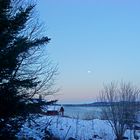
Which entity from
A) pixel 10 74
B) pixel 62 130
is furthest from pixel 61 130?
pixel 10 74

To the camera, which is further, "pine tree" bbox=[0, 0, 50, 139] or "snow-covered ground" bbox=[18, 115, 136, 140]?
"snow-covered ground" bbox=[18, 115, 136, 140]

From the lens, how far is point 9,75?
51.1 feet

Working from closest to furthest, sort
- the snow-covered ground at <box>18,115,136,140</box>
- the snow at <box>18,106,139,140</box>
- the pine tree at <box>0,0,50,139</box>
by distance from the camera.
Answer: the pine tree at <box>0,0,50,139</box> → the snow at <box>18,106,139,140</box> → the snow-covered ground at <box>18,115,136,140</box>

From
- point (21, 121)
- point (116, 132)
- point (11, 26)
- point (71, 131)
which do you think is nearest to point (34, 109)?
point (21, 121)

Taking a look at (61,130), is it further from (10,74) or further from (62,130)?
(10,74)

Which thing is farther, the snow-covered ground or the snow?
the snow-covered ground

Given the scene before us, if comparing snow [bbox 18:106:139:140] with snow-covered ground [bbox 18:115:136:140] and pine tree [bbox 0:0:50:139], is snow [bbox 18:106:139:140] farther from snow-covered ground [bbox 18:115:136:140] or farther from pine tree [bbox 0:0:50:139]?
pine tree [bbox 0:0:50:139]

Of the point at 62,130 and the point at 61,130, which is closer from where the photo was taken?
the point at 61,130

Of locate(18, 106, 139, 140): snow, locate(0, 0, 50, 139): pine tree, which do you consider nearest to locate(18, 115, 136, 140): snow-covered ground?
locate(18, 106, 139, 140): snow

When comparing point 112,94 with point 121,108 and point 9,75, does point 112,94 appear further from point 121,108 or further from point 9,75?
point 9,75

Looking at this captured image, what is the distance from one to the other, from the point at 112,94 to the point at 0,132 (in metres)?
26.3

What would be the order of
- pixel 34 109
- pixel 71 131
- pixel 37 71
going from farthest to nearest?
1. pixel 71 131
2. pixel 37 71
3. pixel 34 109

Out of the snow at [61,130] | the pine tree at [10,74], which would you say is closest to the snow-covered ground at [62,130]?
the snow at [61,130]

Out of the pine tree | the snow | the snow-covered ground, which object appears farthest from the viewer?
the snow-covered ground
